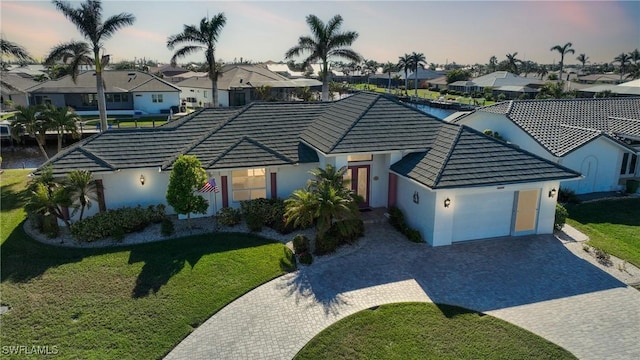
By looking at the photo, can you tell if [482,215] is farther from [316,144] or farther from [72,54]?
[72,54]

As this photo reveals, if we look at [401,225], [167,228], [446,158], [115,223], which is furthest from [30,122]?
[446,158]

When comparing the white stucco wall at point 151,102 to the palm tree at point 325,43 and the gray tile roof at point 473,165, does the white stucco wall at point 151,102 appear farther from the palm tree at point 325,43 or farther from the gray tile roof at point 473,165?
the gray tile roof at point 473,165

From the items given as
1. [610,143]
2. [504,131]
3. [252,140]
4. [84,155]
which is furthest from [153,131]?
[610,143]

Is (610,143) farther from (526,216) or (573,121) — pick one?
(526,216)

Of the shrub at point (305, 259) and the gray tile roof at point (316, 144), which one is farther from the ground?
the gray tile roof at point (316, 144)

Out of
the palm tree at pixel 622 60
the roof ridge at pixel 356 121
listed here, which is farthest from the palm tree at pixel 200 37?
the palm tree at pixel 622 60

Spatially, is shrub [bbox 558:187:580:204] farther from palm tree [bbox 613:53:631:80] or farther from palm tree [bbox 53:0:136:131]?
palm tree [bbox 613:53:631:80]

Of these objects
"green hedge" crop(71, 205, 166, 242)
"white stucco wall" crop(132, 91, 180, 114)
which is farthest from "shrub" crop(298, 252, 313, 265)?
"white stucco wall" crop(132, 91, 180, 114)
